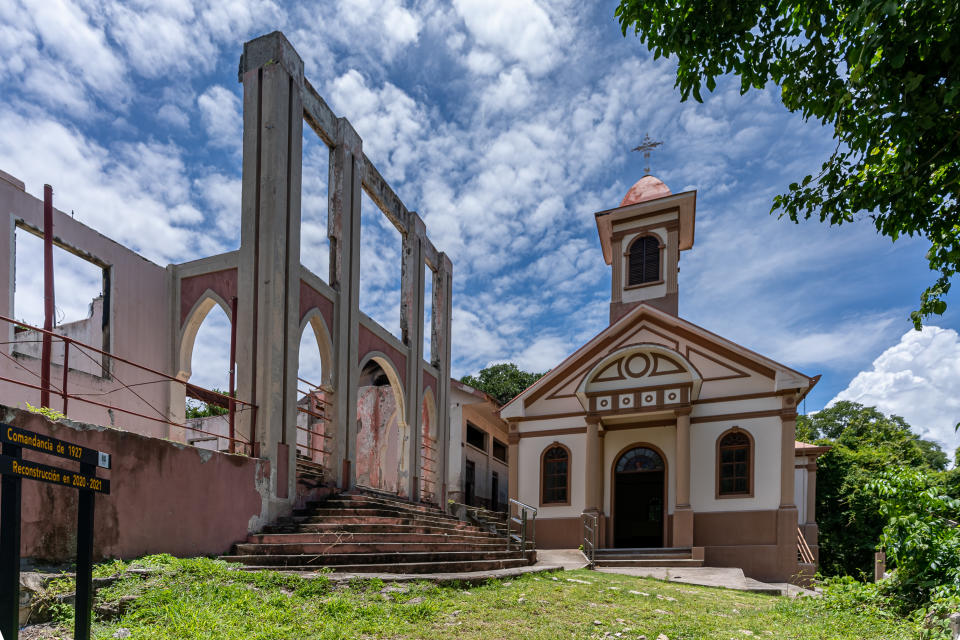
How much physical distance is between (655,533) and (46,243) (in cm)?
2105

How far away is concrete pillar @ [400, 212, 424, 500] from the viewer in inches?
618

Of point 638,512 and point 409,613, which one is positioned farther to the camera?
point 638,512

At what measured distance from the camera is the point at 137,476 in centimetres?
727

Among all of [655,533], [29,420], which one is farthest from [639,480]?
[29,420]

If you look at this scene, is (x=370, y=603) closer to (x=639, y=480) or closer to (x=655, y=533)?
(x=639, y=480)

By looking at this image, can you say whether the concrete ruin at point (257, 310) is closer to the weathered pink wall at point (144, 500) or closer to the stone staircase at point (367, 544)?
the weathered pink wall at point (144, 500)

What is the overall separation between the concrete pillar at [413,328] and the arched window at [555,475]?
20.1 ft

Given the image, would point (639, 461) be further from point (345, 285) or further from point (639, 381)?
point (345, 285)

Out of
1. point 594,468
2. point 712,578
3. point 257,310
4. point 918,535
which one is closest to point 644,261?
point 594,468

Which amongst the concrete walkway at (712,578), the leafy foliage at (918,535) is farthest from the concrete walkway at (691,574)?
the leafy foliage at (918,535)

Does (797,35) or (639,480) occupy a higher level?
(797,35)

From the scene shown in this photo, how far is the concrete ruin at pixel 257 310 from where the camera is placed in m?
9.87

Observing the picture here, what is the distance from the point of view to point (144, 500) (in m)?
7.31

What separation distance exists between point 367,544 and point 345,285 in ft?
17.7
